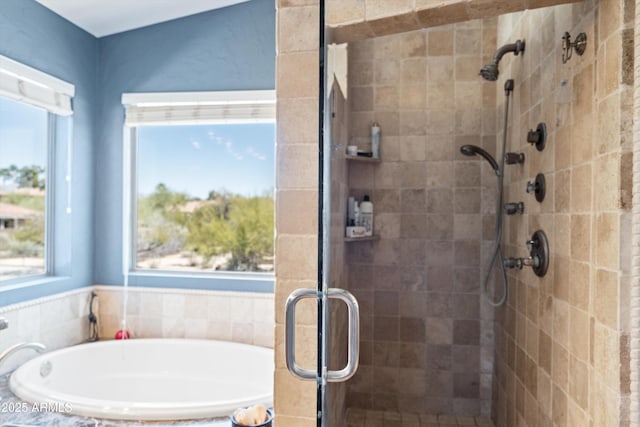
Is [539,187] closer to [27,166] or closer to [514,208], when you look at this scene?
[514,208]

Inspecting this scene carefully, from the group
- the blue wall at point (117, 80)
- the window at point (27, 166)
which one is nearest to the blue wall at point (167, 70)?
the blue wall at point (117, 80)

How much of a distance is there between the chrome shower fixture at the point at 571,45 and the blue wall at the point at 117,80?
1465 millimetres

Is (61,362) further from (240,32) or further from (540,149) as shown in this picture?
(540,149)

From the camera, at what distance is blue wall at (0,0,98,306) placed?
6.46ft

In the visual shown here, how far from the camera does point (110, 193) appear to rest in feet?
8.02

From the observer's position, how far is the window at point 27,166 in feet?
6.63

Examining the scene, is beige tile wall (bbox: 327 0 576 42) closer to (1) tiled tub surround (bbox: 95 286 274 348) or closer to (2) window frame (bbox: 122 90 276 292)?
(2) window frame (bbox: 122 90 276 292)

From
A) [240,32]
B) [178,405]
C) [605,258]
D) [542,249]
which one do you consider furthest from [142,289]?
[605,258]

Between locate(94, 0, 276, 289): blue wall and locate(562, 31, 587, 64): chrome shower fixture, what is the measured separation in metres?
1.47

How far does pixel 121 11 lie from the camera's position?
87.0 inches

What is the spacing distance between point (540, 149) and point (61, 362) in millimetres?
2511

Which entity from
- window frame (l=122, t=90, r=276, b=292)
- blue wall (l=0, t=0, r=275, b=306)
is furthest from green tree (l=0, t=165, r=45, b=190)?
window frame (l=122, t=90, r=276, b=292)

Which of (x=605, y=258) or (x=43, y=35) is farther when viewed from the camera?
(x=43, y=35)

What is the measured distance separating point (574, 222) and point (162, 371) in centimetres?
219
